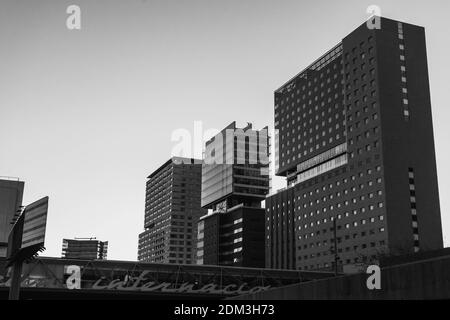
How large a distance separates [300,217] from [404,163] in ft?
149

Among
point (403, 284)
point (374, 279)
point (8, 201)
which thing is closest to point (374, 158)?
point (8, 201)

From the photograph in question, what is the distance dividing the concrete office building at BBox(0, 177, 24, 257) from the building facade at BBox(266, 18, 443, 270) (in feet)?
264

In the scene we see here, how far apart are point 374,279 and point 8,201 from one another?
236 feet

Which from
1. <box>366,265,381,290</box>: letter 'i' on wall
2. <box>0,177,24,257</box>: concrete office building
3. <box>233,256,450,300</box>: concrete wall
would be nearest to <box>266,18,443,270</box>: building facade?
<box>0,177,24,257</box>: concrete office building

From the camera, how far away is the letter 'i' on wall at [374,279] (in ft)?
73.6

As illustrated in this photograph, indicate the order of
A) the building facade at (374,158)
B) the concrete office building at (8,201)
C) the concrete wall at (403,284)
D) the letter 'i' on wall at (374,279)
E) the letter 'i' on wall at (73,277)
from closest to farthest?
1. the concrete wall at (403,284)
2. the letter 'i' on wall at (374,279)
3. the letter 'i' on wall at (73,277)
4. the concrete office building at (8,201)
5. the building facade at (374,158)

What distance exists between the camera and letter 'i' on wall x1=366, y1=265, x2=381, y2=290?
22422 millimetres

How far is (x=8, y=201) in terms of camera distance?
8400 cm

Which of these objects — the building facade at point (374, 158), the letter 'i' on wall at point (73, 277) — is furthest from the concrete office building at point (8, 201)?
the building facade at point (374, 158)

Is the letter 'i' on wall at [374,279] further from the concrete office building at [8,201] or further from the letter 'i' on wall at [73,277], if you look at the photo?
the concrete office building at [8,201]

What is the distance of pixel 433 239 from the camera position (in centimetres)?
15038

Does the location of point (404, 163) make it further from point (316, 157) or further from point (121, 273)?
point (121, 273)

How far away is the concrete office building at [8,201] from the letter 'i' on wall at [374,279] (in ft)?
217
